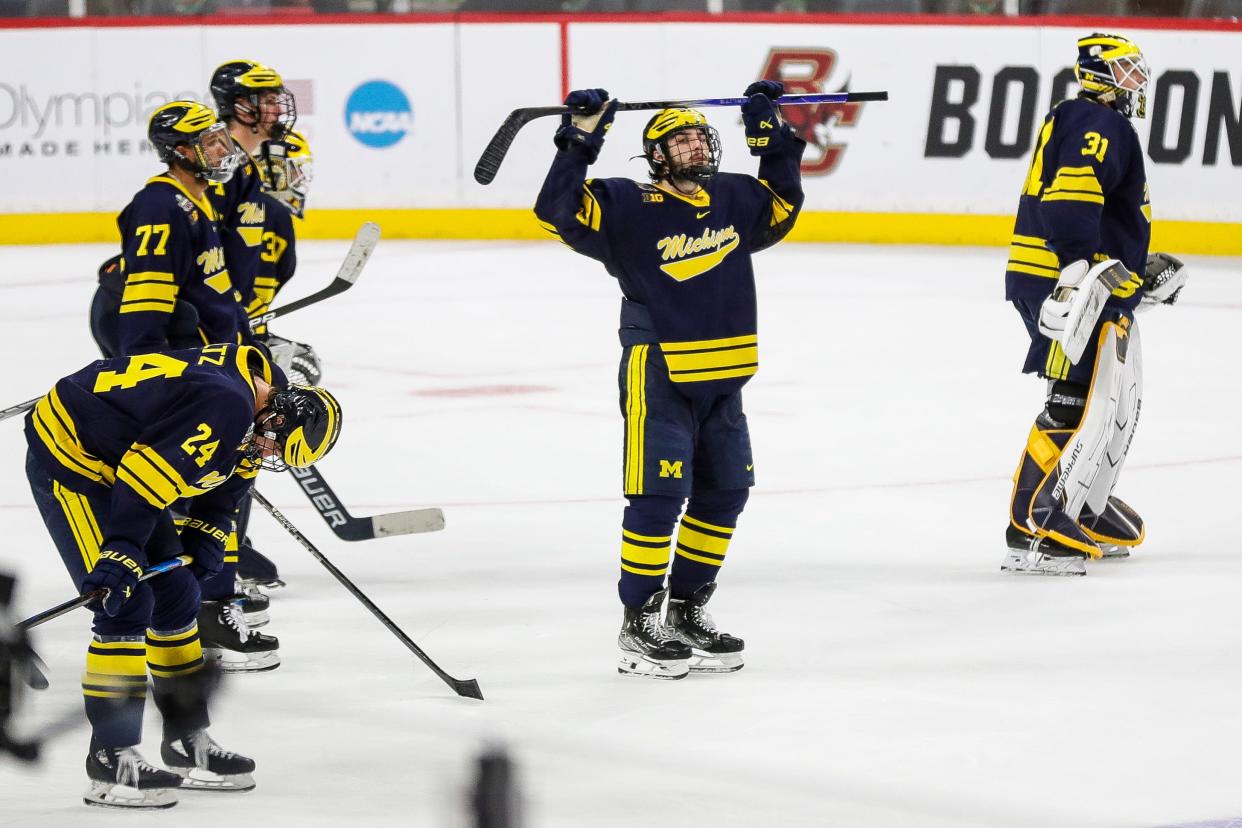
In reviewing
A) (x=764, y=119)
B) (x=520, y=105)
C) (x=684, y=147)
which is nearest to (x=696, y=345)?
(x=684, y=147)

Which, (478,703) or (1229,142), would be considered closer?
(478,703)

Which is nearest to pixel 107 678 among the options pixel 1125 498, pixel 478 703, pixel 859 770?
pixel 478 703

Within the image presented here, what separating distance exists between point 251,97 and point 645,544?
1.56 metres

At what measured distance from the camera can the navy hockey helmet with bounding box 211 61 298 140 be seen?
15.6ft

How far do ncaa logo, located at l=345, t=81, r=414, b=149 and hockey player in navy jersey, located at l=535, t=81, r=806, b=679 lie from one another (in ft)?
25.6

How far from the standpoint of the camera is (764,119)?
4199mm

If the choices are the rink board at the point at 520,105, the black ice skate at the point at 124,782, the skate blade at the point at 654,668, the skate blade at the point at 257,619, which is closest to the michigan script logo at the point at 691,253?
the skate blade at the point at 654,668

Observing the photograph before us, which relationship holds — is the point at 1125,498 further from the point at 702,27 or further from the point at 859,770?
the point at 702,27

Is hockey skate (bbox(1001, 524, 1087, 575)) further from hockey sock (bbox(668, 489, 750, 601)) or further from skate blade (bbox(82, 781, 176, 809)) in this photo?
skate blade (bbox(82, 781, 176, 809))

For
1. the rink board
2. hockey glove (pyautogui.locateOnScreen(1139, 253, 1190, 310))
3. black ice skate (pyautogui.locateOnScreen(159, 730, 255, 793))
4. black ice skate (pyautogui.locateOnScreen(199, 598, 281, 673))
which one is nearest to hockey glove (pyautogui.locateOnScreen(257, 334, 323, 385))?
black ice skate (pyautogui.locateOnScreen(199, 598, 281, 673))

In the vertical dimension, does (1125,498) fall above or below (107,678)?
below

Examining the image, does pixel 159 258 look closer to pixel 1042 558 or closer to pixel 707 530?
pixel 707 530

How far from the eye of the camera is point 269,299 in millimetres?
5062

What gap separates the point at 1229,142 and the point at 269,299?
22.8 ft
